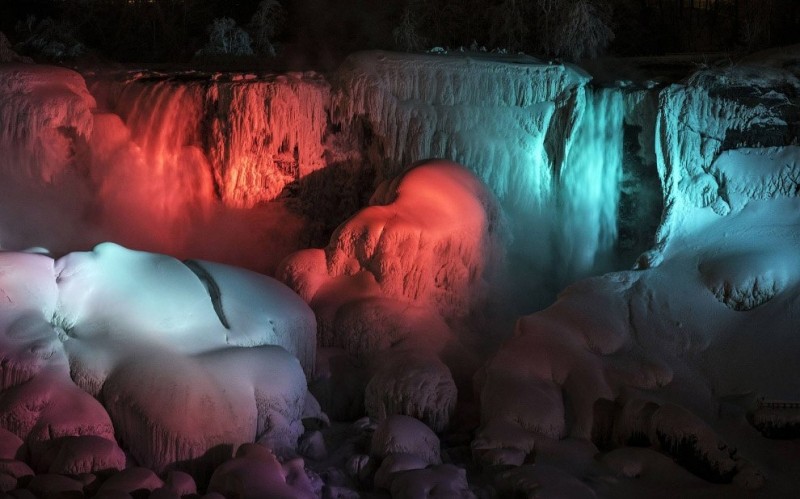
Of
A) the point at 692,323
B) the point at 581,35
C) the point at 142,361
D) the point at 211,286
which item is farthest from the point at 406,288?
the point at 581,35

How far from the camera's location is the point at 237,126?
10.7 metres

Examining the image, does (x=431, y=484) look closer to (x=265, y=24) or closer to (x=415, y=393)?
(x=415, y=393)

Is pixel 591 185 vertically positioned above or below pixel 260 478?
above

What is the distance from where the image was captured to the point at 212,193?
11133 millimetres

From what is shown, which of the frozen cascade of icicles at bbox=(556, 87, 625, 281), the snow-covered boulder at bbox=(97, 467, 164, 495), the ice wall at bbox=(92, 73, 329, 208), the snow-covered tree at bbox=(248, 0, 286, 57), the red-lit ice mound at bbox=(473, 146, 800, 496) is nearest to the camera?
the snow-covered boulder at bbox=(97, 467, 164, 495)

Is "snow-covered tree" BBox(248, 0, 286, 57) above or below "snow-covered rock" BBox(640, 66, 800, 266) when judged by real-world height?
above

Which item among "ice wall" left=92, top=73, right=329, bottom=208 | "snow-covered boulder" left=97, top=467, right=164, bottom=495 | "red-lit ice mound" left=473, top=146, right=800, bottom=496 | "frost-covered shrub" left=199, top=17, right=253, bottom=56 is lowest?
"snow-covered boulder" left=97, top=467, right=164, bottom=495

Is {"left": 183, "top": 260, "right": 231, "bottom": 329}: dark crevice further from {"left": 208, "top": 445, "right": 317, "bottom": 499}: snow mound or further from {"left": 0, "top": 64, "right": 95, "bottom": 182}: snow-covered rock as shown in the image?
{"left": 0, "top": 64, "right": 95, "bottom": 182}: snow-covered rock

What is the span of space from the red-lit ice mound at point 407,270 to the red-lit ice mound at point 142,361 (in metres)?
0.84

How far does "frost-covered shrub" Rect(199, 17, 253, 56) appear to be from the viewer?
19.0m

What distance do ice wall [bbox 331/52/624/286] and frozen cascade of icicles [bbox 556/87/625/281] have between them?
0.01 meters

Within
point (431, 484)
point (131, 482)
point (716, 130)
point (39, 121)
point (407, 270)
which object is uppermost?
point (716, 130)

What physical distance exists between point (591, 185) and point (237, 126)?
3.99 meters

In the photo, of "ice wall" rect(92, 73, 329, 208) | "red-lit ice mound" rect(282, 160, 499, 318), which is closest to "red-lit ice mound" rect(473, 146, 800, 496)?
"red-lit ice mound" rect(282, 160, 499, 318)
